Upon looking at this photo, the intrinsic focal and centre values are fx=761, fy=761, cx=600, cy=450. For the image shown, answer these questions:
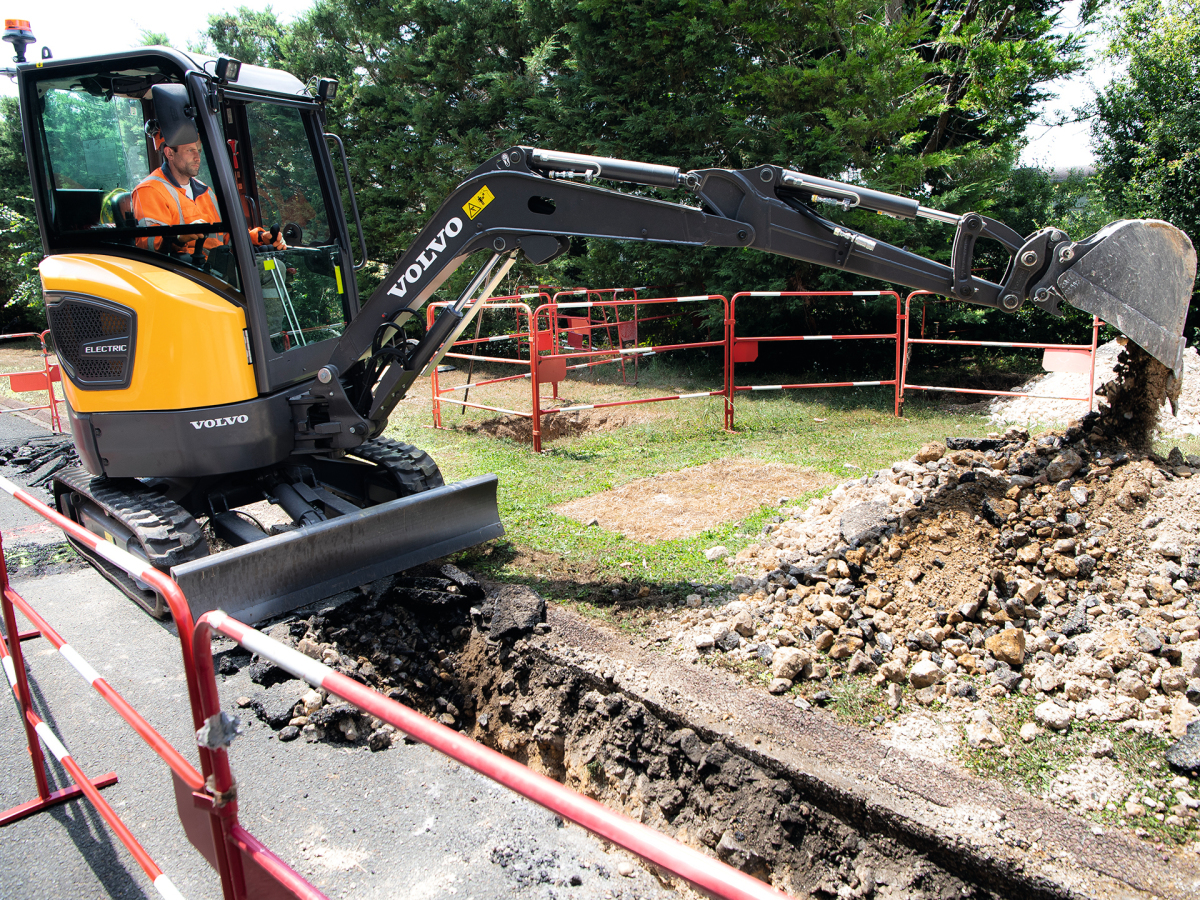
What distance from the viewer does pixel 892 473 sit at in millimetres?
6043

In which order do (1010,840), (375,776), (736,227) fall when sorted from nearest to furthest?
1. (1010,840)
2. (375,776)
3. (736,227)

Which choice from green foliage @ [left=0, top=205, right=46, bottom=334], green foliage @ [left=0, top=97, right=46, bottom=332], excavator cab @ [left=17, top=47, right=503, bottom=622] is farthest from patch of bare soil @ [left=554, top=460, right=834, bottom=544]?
green foliage @ [left=0, top=97, right=46, bottom=332]

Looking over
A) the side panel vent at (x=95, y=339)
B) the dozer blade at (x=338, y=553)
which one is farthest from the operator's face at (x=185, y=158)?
the dozer blade at (x=338, y=553)

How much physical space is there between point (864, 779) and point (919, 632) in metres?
1.17

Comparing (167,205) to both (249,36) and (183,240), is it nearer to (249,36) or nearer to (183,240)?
(183,240)

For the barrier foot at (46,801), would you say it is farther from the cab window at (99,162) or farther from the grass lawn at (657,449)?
the cab window at (99,162)

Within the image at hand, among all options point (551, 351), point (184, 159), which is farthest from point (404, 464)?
point (551, 351)

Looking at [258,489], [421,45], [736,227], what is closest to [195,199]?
[258,489]

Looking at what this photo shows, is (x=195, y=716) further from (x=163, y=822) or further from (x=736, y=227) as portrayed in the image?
(x=736, y=227)

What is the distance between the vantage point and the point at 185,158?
471 centimetres

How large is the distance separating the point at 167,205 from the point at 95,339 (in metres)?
0.95

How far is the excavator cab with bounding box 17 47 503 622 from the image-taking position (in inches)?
180

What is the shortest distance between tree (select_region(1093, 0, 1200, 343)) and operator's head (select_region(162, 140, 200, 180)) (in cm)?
1428

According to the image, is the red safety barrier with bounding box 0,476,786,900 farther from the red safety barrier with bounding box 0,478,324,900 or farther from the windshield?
the windshield
